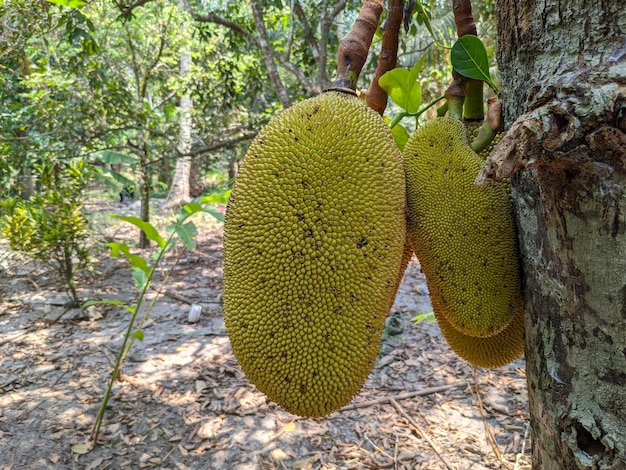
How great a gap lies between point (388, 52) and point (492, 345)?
65 cm

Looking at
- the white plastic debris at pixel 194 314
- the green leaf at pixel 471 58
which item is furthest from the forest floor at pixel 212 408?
the green leaf at pixel 471 58

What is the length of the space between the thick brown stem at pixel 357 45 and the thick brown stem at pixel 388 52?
0.04 metres

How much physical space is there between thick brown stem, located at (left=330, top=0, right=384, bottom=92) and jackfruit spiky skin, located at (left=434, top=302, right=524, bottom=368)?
0.52 metres

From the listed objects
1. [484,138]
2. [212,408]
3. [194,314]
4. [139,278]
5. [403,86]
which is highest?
[403,86]

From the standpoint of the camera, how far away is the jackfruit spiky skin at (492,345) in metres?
0.90

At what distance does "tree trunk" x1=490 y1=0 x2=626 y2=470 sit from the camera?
491 millimetres

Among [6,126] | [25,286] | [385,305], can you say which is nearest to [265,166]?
[385,305]

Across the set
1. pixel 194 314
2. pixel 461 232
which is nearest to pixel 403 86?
pixel 461 232

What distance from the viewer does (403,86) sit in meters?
0.95

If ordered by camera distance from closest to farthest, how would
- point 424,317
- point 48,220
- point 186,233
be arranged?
1. point 186,233
2. point 424,317
3. point 48,220

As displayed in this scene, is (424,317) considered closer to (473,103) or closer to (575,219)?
(473,103)

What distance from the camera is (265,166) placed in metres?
0.80

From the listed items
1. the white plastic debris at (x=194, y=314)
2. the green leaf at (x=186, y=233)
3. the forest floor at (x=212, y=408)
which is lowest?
the forest floor at (x=212, y=408)

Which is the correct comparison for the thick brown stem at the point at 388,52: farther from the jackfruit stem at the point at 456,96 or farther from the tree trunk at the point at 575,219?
the tree trunk at the point at 575,219
